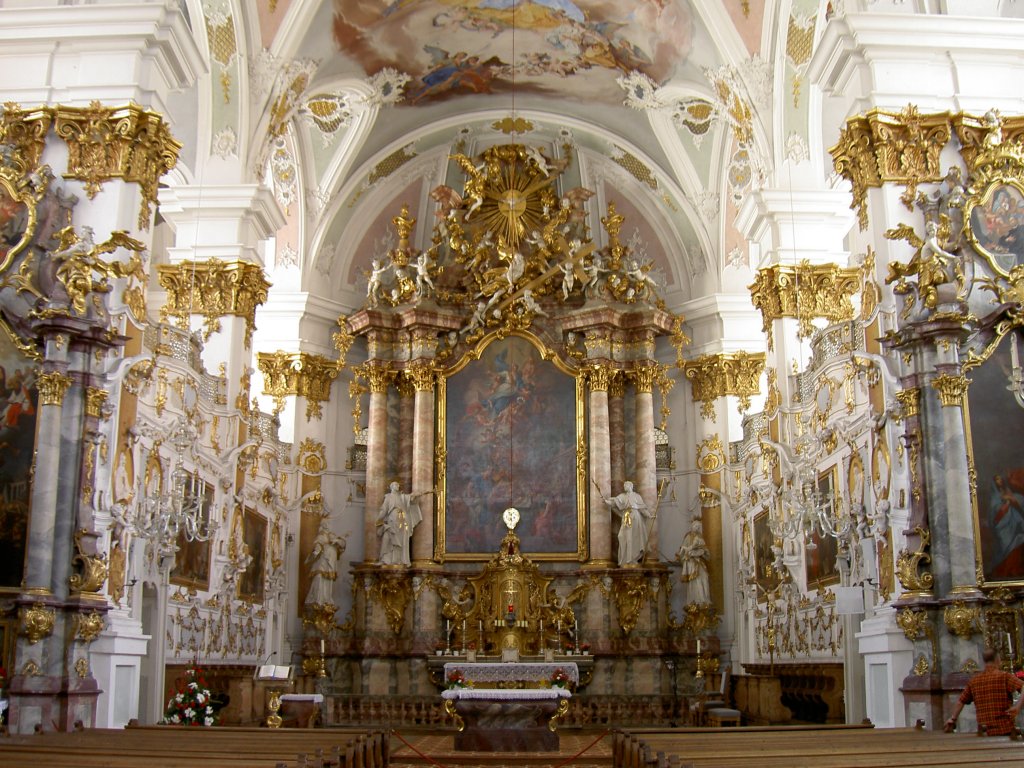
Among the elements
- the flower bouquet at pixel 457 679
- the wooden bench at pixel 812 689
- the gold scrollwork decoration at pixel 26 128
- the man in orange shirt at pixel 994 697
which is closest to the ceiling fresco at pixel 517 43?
the gold scrollwork decoration at pixel 26 128

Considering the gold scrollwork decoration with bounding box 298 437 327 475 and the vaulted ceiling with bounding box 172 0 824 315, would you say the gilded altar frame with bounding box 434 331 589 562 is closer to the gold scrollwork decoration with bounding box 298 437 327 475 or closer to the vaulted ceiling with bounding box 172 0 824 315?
the gold scrollwork decoration with bounding box 298 437 327 475

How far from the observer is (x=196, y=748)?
27.8 feet

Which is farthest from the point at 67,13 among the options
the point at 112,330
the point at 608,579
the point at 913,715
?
the point at 608,579

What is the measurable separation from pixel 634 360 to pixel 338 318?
5.88 metres

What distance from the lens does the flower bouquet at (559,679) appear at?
17609 mm

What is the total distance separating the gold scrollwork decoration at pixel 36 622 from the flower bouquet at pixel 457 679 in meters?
7.47

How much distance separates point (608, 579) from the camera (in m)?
21.9

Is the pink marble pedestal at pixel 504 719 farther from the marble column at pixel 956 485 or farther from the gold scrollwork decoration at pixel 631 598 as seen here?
the gold scrollwork decoration at pixel 631 598

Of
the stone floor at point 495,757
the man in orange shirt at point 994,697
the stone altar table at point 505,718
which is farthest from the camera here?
the stone altar table at point 505,718

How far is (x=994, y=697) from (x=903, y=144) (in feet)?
20.9

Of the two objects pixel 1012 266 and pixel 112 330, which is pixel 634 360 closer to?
pixel 1012 266

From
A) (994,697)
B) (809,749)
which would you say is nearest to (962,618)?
(994,697)

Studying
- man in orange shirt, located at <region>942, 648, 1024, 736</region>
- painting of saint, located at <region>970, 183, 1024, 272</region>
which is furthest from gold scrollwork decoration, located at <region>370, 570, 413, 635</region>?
man in orange shirt, located at <region>942, 648, 1024, 736</region>

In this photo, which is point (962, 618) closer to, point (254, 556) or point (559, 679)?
point (559, 679)
